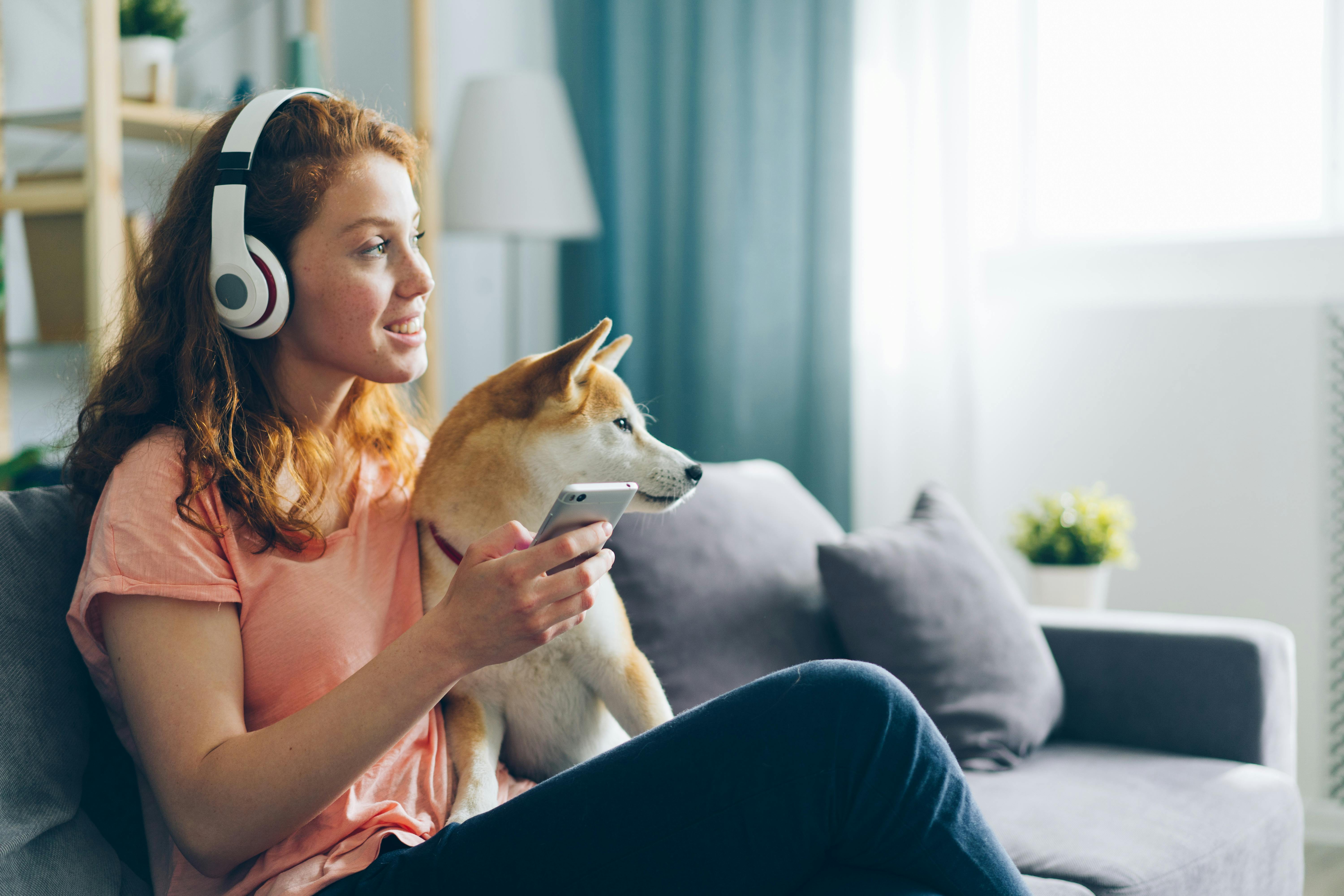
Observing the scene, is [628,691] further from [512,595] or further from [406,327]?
[406,327]

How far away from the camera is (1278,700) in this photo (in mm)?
1522

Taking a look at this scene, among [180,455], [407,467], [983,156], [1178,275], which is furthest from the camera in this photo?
[983,156]

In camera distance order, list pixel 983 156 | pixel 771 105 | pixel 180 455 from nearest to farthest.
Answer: pixel 180 455 → pixel 983 156 → pixel 771 105

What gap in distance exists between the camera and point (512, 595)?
797mm

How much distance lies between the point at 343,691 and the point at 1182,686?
1.24 metres

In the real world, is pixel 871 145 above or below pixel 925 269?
above

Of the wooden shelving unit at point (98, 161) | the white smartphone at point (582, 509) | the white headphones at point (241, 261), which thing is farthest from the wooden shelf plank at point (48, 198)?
the white smartphone at point (582, 509)

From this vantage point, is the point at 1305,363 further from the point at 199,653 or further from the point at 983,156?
the point at 199,653

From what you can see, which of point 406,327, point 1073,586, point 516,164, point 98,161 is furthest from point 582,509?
point 516,164

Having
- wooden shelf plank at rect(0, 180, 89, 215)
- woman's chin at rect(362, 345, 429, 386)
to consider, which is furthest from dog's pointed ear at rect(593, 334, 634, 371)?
wooden shelf plank at rect(0, 180, 89, 215)

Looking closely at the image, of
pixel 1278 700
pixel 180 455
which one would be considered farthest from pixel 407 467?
pixel 1278 700

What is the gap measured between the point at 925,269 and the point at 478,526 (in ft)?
5.55

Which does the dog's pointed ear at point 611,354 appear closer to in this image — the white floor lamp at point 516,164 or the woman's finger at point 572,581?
the woman's finger at point 572,581

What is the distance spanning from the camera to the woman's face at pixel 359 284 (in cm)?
98
